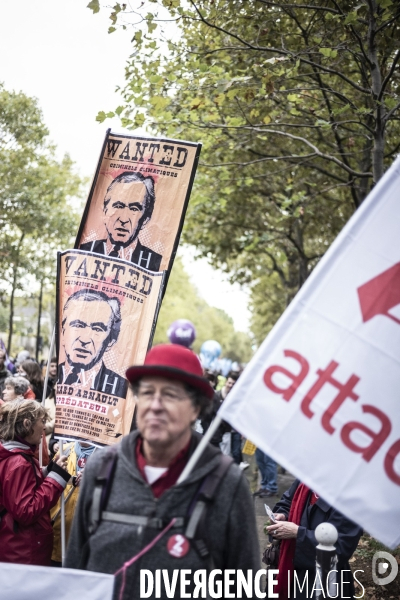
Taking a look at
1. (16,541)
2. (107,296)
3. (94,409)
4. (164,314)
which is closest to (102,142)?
(107,296)

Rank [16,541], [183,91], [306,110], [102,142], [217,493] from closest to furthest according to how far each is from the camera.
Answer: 1. [217,493]
2. [16,541]
3. [102,142]
4. [183,91]
5. [306,110]

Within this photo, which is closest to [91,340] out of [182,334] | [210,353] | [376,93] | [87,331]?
[87,331]

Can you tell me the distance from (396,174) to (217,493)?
59.1 inches

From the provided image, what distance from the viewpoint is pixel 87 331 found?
196 inches

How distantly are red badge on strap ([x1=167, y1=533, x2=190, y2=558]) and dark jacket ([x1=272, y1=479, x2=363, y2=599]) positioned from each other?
5.23ft

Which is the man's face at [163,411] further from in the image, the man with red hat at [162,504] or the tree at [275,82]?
the tree at [275,82]

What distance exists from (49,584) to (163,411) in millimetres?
871

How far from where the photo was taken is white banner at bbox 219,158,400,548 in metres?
2.82

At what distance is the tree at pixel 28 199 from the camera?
22.7 metres

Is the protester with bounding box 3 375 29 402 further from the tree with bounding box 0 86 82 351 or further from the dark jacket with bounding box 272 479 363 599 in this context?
the tree with bounding box 0 86 82 351

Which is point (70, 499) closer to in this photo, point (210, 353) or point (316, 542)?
point (316, 542)

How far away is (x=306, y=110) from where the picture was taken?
10.6 m

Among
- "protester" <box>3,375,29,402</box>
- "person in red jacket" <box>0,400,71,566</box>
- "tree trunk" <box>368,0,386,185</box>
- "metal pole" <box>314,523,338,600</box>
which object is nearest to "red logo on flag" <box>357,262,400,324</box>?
"metal pole" <box>314,523,338,600</box>

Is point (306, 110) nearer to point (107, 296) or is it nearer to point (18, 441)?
point (107, 296)
